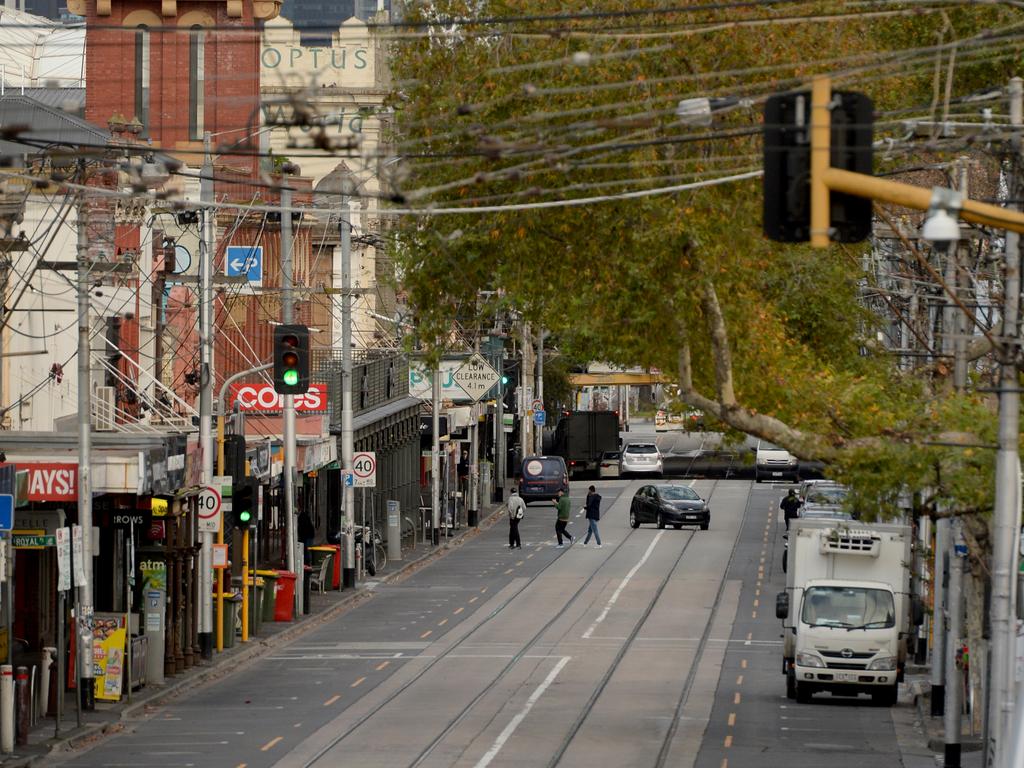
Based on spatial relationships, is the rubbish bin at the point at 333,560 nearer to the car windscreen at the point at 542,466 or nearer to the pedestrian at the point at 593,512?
the pedestrian at the point at 593,512

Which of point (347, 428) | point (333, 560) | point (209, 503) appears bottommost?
point (333, 560)

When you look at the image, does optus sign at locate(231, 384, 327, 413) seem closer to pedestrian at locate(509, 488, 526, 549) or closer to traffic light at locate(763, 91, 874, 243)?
pedestrian at locate(509, 488, 526, 549)

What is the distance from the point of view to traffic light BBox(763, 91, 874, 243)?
37.4 ft

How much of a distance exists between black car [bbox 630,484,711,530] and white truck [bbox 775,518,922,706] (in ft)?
98.3

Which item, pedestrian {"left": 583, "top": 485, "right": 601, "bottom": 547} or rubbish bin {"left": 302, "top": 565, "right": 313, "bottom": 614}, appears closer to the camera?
rubbish bin {"left": 302, "top": 565, "right": 313, "bottom": 614}

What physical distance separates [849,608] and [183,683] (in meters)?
11.3

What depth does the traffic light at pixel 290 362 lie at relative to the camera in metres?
32.2

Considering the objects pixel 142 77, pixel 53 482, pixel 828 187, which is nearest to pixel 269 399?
pixel 53 482

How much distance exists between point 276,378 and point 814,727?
1011cm

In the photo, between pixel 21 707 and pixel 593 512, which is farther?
pixel 593 512

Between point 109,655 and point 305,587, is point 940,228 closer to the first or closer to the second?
point 109,655

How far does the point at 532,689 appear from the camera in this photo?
32875mm

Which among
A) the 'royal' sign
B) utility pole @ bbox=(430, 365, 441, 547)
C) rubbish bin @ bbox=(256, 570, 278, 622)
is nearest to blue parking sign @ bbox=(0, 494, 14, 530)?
the 'royal' sign

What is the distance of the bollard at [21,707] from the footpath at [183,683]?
5.7 inches
